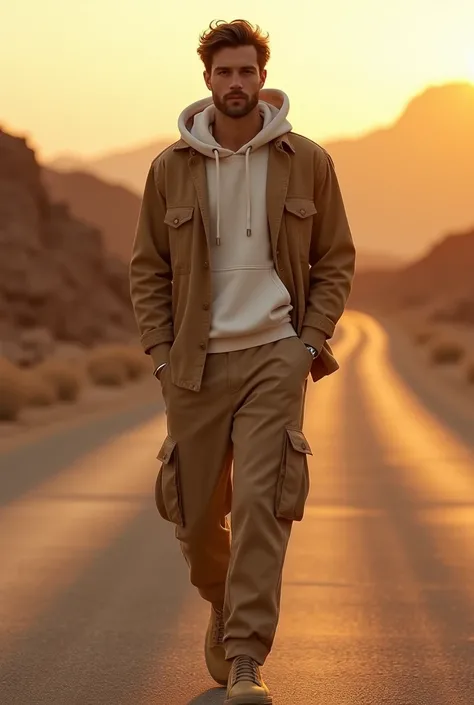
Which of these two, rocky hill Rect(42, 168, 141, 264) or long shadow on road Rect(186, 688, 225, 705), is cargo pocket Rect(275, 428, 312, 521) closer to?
long shadow on road Rect(186, 688, 225, 705)

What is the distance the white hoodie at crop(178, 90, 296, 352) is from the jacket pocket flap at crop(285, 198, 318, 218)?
3.9 inches

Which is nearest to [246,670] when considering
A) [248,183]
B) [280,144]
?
[248,183]

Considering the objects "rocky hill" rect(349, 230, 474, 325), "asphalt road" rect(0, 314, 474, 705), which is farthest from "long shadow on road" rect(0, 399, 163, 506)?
"rocky hill" rect(349, 230, 474, 325)

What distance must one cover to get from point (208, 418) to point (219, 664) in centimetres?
99

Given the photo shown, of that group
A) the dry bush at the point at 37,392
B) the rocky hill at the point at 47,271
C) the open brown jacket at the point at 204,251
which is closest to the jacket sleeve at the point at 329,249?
the open brown jacket at the point at 204,251

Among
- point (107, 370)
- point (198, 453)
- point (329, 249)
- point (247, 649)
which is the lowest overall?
point (107, 370)

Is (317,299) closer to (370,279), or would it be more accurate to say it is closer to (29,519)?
(29,519)

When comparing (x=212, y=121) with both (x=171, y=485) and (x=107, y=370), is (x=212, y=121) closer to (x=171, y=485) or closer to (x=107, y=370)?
(x=171, y=485)

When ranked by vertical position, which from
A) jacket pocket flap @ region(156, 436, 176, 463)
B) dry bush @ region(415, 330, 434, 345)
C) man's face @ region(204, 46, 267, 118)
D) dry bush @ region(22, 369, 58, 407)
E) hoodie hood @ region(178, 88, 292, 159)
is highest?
man's face @ region(204, 46, 267, 118)

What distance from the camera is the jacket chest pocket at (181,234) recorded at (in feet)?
18.3

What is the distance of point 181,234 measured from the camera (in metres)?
5.62

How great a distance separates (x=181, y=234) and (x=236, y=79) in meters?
0.61

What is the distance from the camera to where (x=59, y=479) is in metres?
13.1

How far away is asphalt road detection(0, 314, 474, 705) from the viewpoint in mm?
5770
